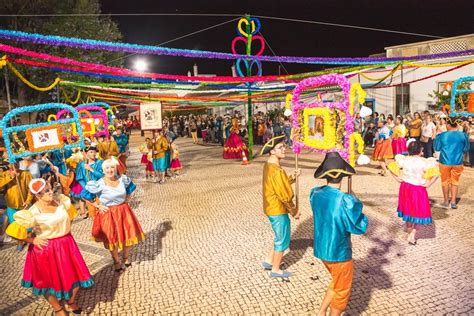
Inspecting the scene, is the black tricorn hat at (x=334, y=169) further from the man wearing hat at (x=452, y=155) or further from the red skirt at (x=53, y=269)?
the man wearing hat at (x=452, y=155)

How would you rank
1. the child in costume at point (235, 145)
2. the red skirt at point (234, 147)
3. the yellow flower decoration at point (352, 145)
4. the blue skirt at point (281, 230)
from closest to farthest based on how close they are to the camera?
1. the yellow flower decoration at point (352, 145)
2. the blue skirt at point (281, 230)
3. the child in costume at point (235, 145)
4. the red skirt at point (234, 147)

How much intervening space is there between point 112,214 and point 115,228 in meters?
0.19

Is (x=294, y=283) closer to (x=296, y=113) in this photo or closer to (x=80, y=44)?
(x=296, y=113)

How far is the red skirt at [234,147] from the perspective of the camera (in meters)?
15.3

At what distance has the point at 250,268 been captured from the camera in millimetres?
5102

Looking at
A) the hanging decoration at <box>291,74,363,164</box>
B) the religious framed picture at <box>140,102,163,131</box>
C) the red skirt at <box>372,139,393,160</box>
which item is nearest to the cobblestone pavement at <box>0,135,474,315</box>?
the hanging decoration at <box>291,74,363,164</box>

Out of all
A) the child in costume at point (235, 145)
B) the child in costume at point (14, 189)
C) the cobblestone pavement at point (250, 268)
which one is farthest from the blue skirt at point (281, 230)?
the child in costume at point (235, 145)

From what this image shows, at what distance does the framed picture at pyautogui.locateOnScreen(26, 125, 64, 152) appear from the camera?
19.2ft

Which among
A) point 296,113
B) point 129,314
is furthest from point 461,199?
point 129,314

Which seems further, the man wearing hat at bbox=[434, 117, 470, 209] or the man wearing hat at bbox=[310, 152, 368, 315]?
the man wearing hat at bbox=[434, 117, 470, 209]

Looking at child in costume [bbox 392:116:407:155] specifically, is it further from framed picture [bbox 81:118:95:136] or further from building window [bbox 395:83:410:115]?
building window [bbox 395:83:410:115]

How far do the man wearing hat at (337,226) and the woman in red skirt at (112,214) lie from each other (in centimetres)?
270

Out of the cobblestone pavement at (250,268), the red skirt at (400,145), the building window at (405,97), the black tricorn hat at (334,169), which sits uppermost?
the building window at (405,97)

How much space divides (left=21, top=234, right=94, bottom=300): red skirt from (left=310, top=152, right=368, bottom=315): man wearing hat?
266cm
